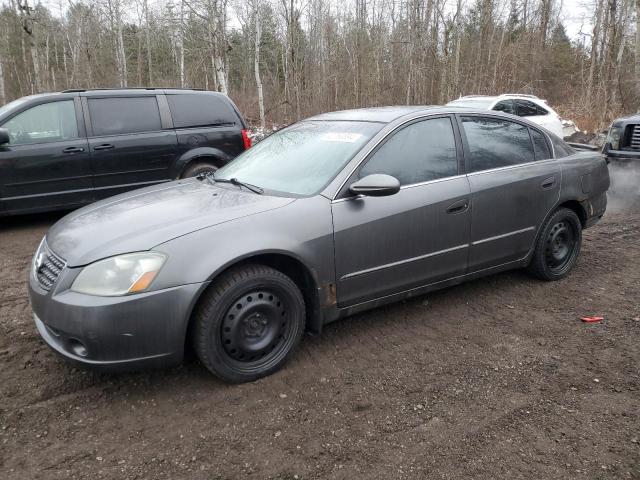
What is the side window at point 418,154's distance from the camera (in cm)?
359

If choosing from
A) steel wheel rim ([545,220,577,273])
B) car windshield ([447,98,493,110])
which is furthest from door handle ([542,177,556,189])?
car windshield ([447,98,493,110])

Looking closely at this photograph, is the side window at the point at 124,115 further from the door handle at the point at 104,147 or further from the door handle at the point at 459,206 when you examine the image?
the door handle at the point at 459,206

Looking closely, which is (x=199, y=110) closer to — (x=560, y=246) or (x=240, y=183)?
(x=240, y=183)

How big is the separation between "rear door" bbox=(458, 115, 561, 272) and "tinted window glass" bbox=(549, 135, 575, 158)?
4.6 inches

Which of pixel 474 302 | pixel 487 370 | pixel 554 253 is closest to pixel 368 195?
pixel 487 370

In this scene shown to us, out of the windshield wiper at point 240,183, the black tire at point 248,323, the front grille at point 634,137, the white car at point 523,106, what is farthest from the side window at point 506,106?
the black tire at point 248,323

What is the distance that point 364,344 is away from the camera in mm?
3602

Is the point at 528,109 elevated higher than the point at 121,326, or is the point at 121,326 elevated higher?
the point at 528,109

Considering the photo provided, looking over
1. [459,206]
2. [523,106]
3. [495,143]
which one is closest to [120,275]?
[459,206]

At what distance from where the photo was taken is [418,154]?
3.79 metres

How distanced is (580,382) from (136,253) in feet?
9.03

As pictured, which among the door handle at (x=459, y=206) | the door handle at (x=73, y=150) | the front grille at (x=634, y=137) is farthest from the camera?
the front grille at (x=634, y=137)

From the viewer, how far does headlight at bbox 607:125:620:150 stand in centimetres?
802

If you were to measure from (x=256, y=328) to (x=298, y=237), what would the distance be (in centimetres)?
61
